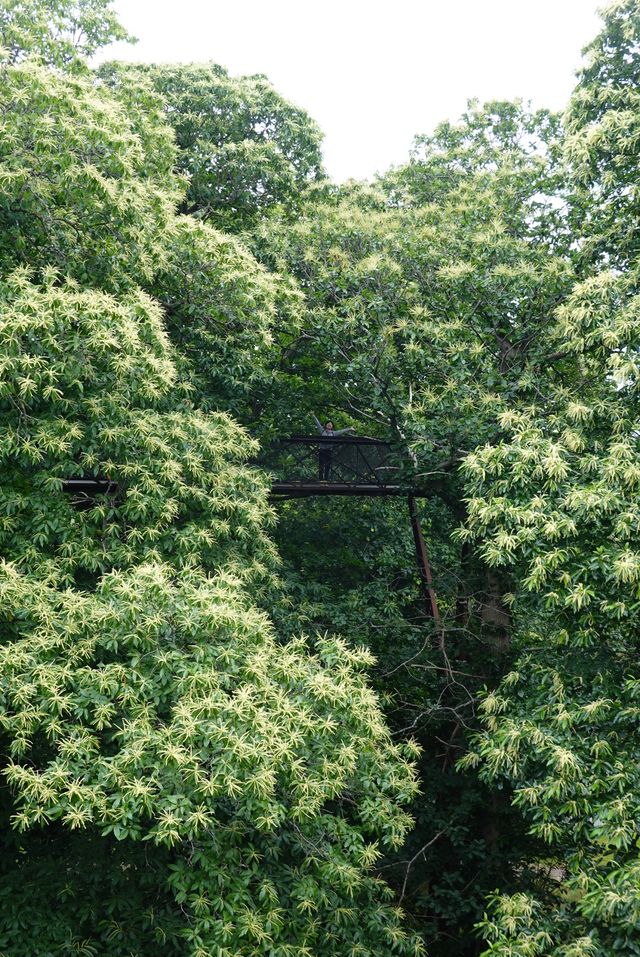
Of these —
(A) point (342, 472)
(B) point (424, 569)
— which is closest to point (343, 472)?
(A) point (342, 472)

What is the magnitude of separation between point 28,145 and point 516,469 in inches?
170

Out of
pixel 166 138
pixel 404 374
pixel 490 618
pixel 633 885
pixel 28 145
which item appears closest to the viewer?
pixel 633 885

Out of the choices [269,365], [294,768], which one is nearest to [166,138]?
[269,365]

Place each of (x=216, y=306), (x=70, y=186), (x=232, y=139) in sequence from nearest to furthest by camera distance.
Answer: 1. (x=70, y=186)
2. (x=216, y=306)
3. (x=232, y=139)

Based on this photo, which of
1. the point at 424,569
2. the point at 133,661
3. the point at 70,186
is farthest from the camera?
the point at 424,569

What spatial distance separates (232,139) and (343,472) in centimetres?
435

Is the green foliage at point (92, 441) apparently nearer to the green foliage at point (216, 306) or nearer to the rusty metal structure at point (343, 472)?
the green foliage at point (216, 306)

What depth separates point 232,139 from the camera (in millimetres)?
10188

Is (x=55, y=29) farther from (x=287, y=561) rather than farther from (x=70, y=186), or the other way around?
(x=287, y=561)

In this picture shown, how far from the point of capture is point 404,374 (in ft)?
27.7

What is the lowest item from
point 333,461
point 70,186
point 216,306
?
point 333,461

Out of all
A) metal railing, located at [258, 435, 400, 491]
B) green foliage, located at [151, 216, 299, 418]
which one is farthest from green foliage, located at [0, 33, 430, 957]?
metal railing, located at [258, 435, 400, 491]

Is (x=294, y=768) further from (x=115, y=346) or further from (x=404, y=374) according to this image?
(x=404, y=374)

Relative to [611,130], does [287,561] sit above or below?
below
